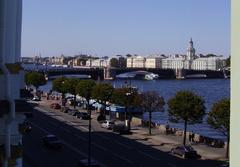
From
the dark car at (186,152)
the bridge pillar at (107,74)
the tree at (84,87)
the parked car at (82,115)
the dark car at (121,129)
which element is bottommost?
the dark car at (186,152)

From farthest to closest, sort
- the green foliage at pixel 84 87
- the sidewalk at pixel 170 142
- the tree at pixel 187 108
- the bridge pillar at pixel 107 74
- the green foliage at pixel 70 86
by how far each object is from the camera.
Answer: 1. the bridge pillar at pixel 107 74
2. the green foliage at pixel 70 86
3. the green foliage at pixel 84 87
4. the tree at pixel 187 108
5. the sidewalk at pixel 170 142

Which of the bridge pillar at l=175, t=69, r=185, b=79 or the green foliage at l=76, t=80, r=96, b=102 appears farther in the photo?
the bridge pillar at l=175, t=69, r=185, b=79

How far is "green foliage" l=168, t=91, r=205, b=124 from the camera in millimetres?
40281

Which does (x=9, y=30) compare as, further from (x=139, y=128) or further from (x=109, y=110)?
(x=109, y=110)

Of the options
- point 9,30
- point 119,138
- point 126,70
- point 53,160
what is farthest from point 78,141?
point 126,70

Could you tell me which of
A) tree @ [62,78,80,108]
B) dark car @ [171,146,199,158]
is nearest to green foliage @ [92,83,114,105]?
tree @ [62,78,80,108]

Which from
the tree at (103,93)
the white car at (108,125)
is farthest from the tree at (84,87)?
the white car at (108,125)

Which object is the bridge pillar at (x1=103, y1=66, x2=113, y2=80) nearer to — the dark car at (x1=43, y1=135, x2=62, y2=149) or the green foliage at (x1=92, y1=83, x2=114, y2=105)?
the green foliage at (x1=92, y1=83, x2=114, y2=105)

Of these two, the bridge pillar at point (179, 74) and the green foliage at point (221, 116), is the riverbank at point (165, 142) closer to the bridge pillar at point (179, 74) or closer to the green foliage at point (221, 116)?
the green foliage at point (221, 116)

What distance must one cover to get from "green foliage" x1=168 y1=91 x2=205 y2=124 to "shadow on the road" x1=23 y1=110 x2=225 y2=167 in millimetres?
3047

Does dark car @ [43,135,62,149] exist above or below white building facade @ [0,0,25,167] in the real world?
below

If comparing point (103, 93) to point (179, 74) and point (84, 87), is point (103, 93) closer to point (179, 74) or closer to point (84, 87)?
point (84, 87)

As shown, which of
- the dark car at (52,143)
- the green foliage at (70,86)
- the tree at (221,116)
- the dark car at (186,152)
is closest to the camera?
the dark car at (186,152)

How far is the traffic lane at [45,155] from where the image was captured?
30.5 metres
